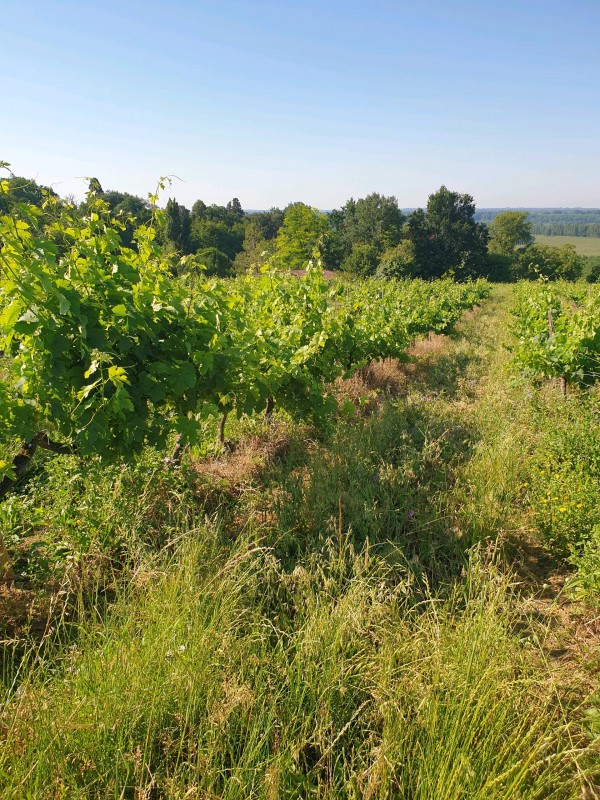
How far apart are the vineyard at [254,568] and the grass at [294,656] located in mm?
17

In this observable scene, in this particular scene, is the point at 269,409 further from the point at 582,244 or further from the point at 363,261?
the point at 582,244

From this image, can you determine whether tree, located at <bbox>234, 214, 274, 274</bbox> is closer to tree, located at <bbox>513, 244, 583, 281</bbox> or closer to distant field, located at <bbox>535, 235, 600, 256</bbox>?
tree, located at <bbox>513, 244, 583, 281</bbox>

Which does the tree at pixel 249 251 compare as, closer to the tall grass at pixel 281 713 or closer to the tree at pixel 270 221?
the tree at pixel 270 221

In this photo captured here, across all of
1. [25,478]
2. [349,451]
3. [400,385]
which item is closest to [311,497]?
[349,451]

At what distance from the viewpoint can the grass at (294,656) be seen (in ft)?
5.79

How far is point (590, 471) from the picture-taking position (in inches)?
159

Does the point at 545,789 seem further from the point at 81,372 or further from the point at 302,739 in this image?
the point at 81,372

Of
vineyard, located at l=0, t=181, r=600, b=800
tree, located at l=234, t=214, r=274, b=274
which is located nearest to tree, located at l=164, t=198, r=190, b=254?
tree, located at l=234, t=214, r=274, b=274

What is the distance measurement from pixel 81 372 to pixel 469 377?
739 centimetres

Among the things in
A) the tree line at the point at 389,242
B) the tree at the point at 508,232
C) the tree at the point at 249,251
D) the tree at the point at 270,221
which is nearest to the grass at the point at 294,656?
the tree at the point at 249,251

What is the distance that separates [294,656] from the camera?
7.39 ft

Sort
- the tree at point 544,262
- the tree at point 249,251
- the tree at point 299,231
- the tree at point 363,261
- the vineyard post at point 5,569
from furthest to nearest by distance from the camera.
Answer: the tree at point 544,262, the tree at point 299,231, the tree at point 363,261, the tree at point 249,251, the vineyard post at point 5,569

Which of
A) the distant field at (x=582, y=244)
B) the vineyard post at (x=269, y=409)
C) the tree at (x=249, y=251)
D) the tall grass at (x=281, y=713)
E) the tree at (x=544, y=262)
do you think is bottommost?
the tall grass at (x=281, y=713)

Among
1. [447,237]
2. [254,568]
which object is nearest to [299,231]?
[447,237]
